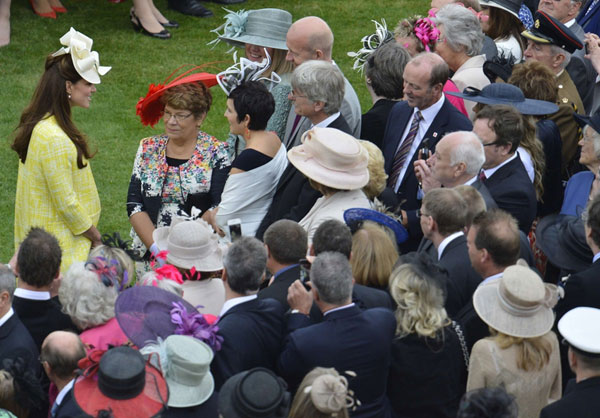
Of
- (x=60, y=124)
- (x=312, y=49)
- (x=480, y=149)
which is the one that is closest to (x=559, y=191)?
(x=480, y=149)

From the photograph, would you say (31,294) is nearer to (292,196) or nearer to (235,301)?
(235,301)

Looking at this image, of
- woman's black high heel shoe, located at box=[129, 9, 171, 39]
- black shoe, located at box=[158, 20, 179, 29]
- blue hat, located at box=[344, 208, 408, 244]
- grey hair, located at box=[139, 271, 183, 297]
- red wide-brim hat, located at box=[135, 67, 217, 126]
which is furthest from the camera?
black shoe, located at box=[158, 20, 179, 29]

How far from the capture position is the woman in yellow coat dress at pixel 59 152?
586 centimetres

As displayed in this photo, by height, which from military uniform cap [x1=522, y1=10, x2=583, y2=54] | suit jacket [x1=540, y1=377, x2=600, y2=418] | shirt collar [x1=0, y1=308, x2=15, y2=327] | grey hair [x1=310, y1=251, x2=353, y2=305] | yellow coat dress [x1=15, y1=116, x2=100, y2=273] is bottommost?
yellow coat dress [x1=15, y1=116, x2=100, y2=273]

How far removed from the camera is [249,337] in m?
4.22

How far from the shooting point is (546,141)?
620 centimetres

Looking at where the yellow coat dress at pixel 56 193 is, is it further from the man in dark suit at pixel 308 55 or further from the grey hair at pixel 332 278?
the grey hair at pixel 332 278

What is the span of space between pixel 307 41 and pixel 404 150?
116cm

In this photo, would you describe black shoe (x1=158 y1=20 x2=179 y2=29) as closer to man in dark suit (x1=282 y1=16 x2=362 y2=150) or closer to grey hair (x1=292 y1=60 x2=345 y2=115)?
man in dark suit (x1=282 y1=16 x2=362 y2=150)

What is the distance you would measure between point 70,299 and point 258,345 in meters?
0.99

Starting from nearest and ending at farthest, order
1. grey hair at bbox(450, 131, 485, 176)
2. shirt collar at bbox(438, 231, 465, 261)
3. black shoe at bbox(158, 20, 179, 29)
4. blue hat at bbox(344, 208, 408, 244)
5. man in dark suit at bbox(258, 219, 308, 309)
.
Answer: man in dark suit at bbox(258, 219, 308, 309) → shirt collar at bbox(438, 231, 465, 261) → blue hat at bbox(344, 208, 408, 244) → grey hair at bbox(450, 131, 485, 176) → black shoe at bbox(158, 20, 179, 29)

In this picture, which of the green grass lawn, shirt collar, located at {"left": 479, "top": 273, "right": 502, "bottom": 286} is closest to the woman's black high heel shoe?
the green grass lawn

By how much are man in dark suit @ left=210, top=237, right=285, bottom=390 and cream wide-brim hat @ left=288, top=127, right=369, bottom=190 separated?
3.48 feet

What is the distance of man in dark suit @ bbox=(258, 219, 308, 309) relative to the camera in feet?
15.4
